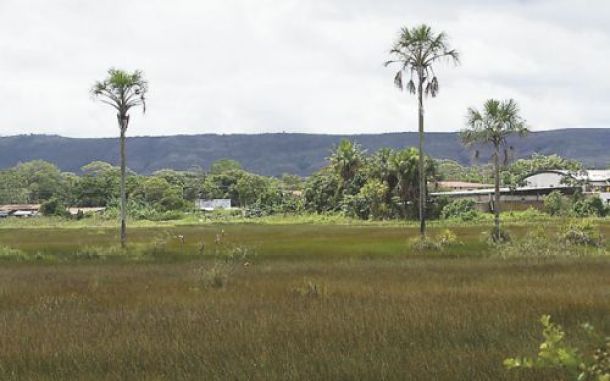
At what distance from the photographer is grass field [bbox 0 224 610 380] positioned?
9.35 metres

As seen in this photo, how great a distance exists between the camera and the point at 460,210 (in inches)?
2918

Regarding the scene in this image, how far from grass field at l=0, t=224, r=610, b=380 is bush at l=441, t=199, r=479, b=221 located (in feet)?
151

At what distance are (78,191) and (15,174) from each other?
44798mm

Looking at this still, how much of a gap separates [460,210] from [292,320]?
63076mm

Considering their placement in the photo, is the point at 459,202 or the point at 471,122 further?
the point at 459,202

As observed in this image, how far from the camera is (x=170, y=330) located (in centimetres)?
1244

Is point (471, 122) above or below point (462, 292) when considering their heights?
above

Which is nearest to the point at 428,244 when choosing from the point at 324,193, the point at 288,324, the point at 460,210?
the point at 288,324

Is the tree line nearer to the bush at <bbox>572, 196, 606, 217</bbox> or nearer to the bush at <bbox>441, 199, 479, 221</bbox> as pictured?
the bush at <bbox>441, 199, 479, 221</bbox>

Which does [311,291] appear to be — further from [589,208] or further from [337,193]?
[337,193]

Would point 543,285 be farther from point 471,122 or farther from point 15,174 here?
point 15,174

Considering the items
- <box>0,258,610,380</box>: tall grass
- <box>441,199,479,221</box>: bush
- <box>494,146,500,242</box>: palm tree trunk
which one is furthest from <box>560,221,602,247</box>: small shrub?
<box>441,199,479,221</box>: bush

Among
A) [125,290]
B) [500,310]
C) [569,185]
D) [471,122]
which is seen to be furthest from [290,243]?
[569,185]

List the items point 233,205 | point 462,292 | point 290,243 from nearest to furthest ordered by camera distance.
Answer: point 462,292 → point 290,243 → point 233,205
